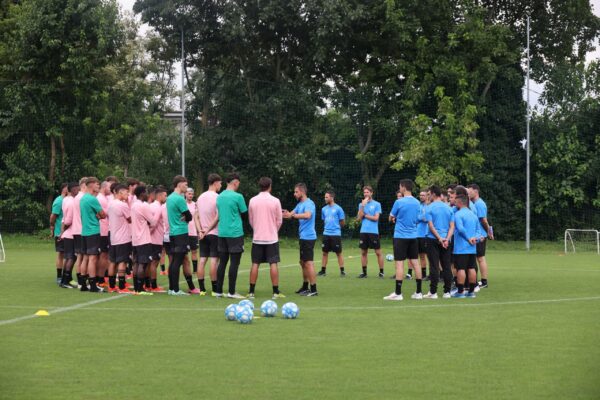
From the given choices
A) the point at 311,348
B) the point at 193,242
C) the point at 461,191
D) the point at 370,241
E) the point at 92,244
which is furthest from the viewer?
the point at 370,241

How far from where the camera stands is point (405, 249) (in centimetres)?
1514

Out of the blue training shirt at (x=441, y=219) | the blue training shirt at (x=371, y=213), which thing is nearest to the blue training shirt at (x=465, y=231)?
the blue training shirt at (x=441, y=219)

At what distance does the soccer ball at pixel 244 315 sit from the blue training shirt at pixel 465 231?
524 centimetres

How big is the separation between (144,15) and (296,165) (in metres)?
8.59

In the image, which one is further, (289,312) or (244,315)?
(289,312)

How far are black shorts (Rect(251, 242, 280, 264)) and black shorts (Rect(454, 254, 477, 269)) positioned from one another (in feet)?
10.6

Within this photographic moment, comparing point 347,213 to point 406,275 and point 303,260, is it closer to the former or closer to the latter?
point 406,275

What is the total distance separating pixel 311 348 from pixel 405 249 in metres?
5.90

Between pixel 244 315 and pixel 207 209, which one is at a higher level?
pixel 207 209

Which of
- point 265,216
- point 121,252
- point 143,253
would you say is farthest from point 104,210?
point 265,216

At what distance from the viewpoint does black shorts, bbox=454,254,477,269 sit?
607 inches

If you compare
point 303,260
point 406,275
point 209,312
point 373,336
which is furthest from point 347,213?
point 373,336

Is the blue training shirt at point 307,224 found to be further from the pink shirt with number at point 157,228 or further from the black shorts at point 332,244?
the black shorts at point 332,244

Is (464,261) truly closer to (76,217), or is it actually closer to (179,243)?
(179,243)
